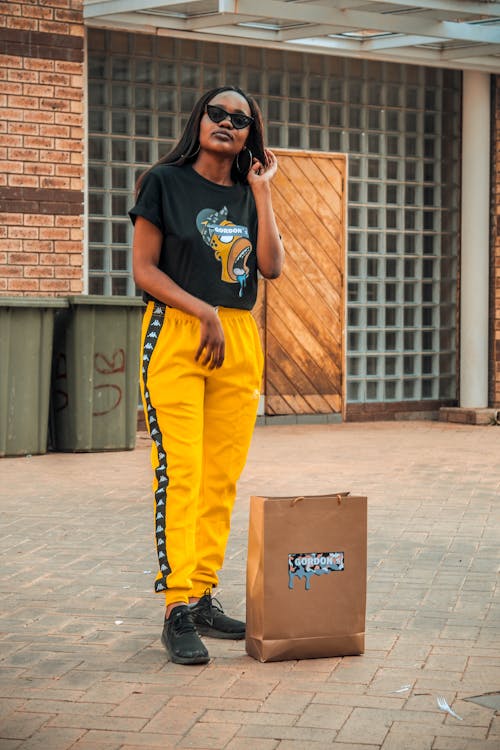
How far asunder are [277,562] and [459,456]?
6.43 meters

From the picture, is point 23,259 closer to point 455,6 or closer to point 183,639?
point 455,6

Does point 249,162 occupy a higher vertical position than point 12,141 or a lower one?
lower

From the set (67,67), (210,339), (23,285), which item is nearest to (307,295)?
(23,285)

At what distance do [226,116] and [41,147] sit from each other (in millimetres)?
7110

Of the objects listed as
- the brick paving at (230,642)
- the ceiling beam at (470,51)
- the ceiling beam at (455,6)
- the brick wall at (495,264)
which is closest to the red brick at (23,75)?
the ceiling beam at (455,6)

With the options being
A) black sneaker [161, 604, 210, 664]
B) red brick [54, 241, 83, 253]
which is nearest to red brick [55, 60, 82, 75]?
red brick [54, 241, 83, 253]

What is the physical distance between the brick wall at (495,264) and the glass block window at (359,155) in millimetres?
421

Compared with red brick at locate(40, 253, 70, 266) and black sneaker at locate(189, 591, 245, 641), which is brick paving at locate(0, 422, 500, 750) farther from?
red brick at locate(40, 253, 70, 266)

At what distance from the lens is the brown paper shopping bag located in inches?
178

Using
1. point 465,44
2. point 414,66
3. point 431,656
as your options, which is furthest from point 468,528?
point 414,66

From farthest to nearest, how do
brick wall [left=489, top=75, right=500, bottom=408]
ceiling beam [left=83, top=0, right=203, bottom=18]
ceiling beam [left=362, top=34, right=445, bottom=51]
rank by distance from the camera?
brick wall [left=489, top=75, right=500, bottom=408], ceiling beam [left=362, top=34, right=445, bottom=51], ceiling beam [left=83, top=0, right=203, bottom=18]

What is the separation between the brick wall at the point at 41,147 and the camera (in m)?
11.5

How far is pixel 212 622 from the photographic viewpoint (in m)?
4.94

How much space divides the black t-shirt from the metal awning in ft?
21.8
